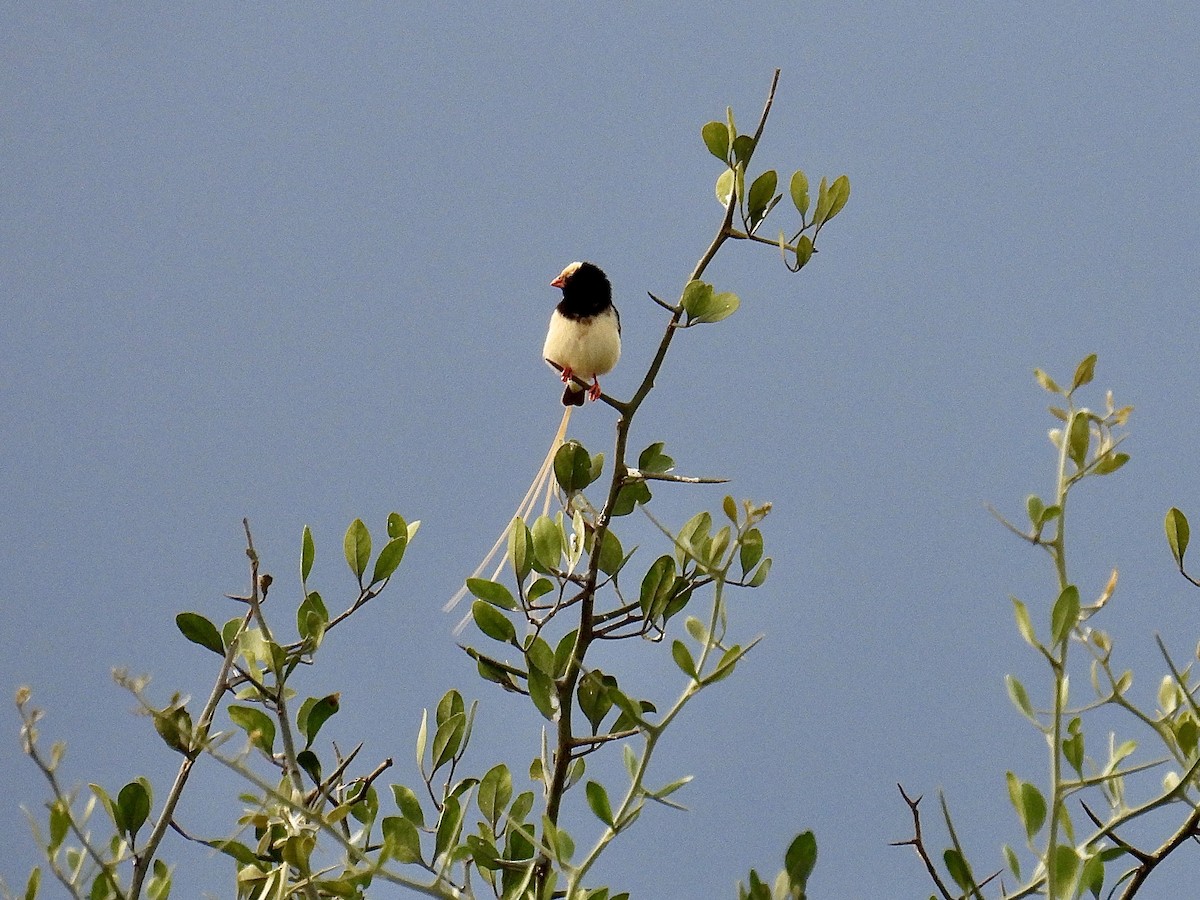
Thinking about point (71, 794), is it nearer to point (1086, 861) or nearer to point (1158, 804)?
point (1086, 861)

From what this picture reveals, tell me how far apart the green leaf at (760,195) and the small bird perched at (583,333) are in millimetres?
1404

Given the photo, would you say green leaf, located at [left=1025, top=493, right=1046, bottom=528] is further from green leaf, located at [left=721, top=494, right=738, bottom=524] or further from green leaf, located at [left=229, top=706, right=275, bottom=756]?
green leaf, located at [left=229, top=706, right=275, bottom=756]


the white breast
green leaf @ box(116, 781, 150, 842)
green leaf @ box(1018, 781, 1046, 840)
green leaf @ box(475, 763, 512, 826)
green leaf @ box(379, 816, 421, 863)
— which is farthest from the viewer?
the white breast

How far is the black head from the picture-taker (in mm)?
3625

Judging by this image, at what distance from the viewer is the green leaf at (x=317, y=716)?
2.03 m

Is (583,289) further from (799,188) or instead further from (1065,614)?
(1065,614)

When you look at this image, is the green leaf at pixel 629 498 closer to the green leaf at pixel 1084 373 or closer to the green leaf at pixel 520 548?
the green leaf at pixel 520 548

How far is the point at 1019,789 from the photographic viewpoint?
5.27 feet

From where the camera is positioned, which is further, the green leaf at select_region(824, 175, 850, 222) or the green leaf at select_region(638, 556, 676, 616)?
the green leaf at select_region(824, 175, 850, 222)

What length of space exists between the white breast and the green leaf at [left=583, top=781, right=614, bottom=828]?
A: 205 centimetres

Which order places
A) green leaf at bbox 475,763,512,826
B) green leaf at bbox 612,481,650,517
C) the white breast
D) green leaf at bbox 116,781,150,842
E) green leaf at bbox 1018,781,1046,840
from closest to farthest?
green leaf at bbox 1018,781,1046,840 → green leaf at bbox 116,781,150,842 → green leaf at bbox 475,763,512,826 → green leaf at bbox 612,481,650,517 → the white breast

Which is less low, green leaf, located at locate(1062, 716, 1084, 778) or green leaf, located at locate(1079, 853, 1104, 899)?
green leaf, located at locate(1062, 716, 1084, 778)

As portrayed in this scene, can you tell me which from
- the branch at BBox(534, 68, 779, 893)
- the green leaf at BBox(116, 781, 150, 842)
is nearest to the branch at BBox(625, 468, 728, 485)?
the branch at BBox(534, 68, 779, 893)

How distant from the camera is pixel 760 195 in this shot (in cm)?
214
